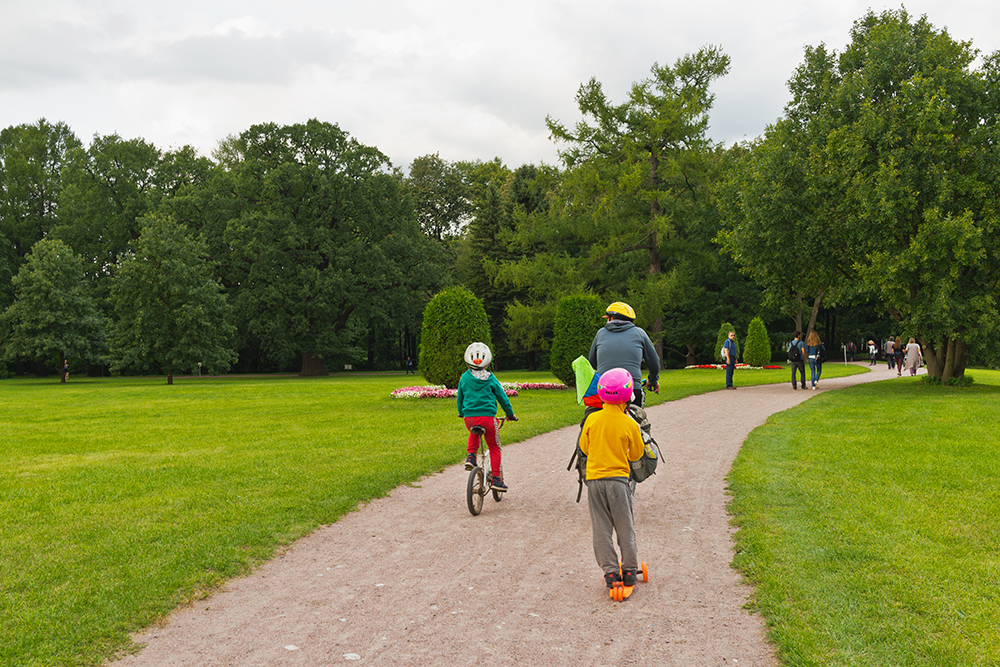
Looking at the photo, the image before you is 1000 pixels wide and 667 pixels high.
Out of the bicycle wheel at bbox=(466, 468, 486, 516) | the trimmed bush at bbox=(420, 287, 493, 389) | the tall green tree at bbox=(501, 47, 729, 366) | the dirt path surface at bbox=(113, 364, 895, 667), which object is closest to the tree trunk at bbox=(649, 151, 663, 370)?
the tall green tree at bbox=(501, 47, 729, 366)

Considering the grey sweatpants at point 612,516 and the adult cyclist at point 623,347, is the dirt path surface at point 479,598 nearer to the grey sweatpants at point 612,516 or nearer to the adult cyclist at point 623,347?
the grey sweatpants at point 612,516

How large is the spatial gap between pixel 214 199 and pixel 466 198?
2537cm

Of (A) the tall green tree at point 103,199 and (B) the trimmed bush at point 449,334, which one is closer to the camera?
(B) the trimmed bush at point 449,334

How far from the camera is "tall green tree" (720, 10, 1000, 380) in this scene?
724 inches

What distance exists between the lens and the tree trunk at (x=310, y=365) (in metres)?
45.5

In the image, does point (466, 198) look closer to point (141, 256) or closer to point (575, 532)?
point (141, 256)

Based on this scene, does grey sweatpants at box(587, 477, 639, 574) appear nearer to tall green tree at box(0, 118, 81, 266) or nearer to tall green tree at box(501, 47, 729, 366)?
tall green tree at box(501, 47, 729, 366)

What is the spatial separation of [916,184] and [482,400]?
1700cm

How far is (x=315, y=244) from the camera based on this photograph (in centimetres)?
4434

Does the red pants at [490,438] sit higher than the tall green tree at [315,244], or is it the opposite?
the tall green tree at [315,244]

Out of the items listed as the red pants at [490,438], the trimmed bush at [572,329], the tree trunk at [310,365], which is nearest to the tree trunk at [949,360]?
the trimmed bush at [572,329]

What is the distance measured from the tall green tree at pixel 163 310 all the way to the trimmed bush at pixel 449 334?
64.6 feet

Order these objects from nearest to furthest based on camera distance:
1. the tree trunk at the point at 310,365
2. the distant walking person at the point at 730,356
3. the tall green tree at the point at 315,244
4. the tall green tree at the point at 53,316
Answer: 1. the distant walking person at the point at 730,356
2. the tall green tree at the point at 53,316
3. the tall green tree at the point at 315,244
4. the tree trunk at the point at 310,365

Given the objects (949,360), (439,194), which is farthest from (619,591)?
(439,194)
